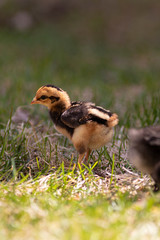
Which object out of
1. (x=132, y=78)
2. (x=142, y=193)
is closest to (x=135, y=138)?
(x=142, y=193)

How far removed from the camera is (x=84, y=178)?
299cm

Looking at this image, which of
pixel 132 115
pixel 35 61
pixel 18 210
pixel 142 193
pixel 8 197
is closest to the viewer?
pixel 18 210

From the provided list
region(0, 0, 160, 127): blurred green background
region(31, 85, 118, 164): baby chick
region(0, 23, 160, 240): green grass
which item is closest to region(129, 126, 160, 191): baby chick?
region(0, 23, 160, 240): green grass

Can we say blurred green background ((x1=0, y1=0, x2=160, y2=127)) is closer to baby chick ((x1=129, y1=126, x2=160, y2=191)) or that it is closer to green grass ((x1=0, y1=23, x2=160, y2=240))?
green grass ((x1=0, y1=23, x2=160, y2=240))

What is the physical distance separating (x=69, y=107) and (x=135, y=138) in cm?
99

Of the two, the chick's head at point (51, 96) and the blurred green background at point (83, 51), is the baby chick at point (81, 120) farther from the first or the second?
the blurred green background at point (83, 51)

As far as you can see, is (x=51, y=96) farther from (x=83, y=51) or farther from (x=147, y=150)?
(x=83, y=51)

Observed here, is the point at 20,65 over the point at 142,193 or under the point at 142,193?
over

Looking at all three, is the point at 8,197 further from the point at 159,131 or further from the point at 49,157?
the point at 159,131

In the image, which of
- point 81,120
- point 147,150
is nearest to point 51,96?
point 81,120

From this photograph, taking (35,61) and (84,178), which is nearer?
(84,178)

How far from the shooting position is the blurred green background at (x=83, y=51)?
22.1 ft

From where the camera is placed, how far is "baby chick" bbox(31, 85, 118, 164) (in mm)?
3082

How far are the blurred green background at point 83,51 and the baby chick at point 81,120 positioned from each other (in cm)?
150
